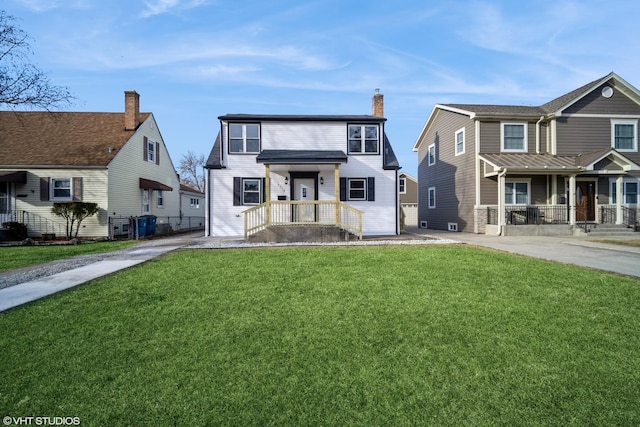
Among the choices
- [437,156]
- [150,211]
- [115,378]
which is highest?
[437,156]

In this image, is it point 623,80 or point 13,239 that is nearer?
point 13,239

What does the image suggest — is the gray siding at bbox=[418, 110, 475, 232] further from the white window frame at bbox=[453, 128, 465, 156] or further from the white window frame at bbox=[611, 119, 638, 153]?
the white window frame at bbox=[611, 119, 638, 153]

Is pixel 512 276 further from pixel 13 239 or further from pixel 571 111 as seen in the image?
pixel 13 239

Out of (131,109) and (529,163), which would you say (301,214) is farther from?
(131,109)

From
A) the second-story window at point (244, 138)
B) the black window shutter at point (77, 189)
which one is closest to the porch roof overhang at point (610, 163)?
the second-story window at point (244, 138)

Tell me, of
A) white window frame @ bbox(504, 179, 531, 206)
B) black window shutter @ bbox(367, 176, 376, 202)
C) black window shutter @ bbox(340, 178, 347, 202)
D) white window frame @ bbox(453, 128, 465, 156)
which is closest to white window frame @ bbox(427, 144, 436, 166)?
white window frame @ bbox(453, 128, 465, 156)

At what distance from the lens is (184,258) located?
819 centimetres

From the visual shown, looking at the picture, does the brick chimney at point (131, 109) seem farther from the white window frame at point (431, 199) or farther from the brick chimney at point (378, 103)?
the white window frame at point (431, 199)

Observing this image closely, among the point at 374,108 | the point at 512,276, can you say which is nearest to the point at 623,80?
the point at 374,108

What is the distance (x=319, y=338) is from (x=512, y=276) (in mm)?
4453

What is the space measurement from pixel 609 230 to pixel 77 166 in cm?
2725

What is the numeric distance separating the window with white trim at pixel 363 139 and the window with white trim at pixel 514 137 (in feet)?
24.1

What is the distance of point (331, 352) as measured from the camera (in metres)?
3.24
